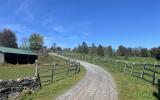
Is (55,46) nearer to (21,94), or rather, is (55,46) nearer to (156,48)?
(156,48)

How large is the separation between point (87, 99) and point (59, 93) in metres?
2.52

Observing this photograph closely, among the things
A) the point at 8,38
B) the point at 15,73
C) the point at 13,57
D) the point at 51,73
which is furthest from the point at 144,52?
the point at 51,73

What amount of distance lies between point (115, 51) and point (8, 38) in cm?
4938

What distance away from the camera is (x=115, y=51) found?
5315 inches

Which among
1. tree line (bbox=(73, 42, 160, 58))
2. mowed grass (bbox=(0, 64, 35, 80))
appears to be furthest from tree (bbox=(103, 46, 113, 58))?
mowed grass (bbox=(0, 64, 35, 80))

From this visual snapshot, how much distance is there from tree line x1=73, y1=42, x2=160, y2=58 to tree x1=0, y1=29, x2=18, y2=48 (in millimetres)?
34065

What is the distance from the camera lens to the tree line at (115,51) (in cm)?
12097

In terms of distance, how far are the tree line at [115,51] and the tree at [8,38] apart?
34.1 metres

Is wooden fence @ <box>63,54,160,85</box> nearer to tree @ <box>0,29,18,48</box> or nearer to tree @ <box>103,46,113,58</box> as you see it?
tree @ <box>103,46,113,58</box>

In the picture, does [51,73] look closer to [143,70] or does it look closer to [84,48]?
[143,70]

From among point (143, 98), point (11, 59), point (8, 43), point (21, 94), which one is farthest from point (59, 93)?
point (8, 43)

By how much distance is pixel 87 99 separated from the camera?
50.1ft

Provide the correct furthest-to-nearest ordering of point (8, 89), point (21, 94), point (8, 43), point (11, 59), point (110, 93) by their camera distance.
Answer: point (8, 43) → point (11, 59) → point (110, 93) → point (21, 94) → point (8, 89)

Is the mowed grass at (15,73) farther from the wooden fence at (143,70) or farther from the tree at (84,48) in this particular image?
the tree at (84,48)
